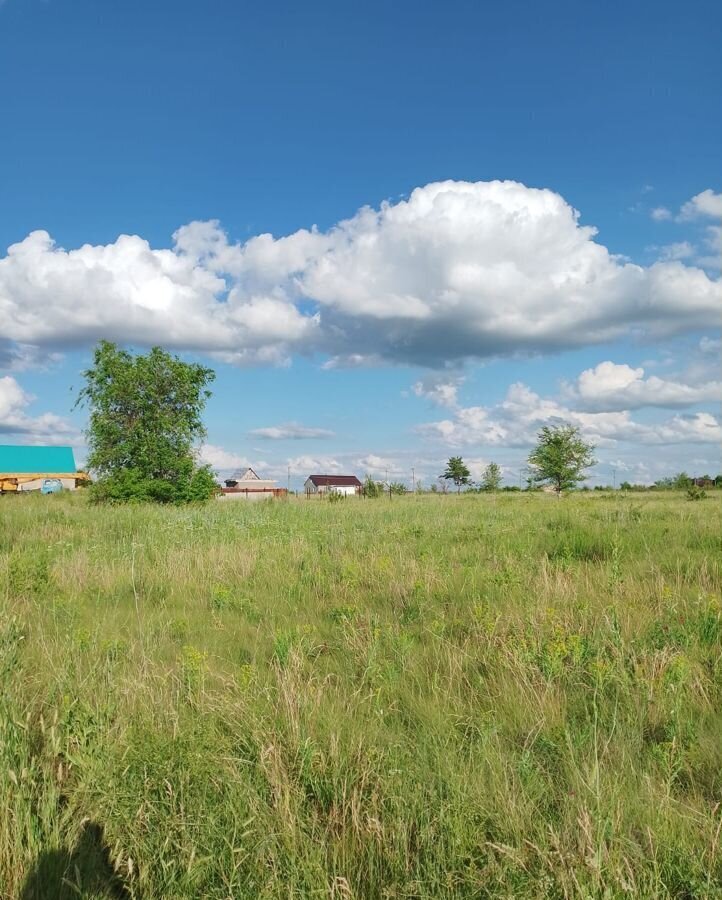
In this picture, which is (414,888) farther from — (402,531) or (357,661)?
(402,531)

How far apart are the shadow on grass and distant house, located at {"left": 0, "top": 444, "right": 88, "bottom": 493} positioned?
48.7m

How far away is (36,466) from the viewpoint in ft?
182

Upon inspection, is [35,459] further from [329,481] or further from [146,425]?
[329,481]

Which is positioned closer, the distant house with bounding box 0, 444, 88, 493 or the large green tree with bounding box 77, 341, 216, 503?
the large green tree with bounding box 77, 341, 216, 503

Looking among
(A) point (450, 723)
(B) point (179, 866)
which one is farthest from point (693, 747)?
(B) point (179, 866)

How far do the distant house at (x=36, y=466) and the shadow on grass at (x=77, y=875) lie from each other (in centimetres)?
4872

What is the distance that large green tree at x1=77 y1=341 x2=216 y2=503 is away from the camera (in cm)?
3123

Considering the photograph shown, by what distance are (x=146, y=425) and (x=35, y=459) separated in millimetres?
30710

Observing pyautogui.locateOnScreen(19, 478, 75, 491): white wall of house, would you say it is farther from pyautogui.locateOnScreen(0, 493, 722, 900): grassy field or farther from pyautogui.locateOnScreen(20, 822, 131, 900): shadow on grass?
pyautogui.locateOnScreen(20, 822, 131, 900): shadow on grass

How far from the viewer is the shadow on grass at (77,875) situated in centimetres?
256

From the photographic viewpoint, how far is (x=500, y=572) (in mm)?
7234

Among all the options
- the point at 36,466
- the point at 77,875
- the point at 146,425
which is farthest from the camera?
the point at 36,466

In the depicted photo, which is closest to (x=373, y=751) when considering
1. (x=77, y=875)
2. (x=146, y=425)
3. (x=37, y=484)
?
(x=77, y=875)

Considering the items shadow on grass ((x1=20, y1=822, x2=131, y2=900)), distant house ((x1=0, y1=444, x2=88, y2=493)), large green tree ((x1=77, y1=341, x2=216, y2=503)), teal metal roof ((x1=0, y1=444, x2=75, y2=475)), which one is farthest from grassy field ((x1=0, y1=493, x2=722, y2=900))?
teal metal roof ((x1=0, y1=444, x2=75, y2=475))
